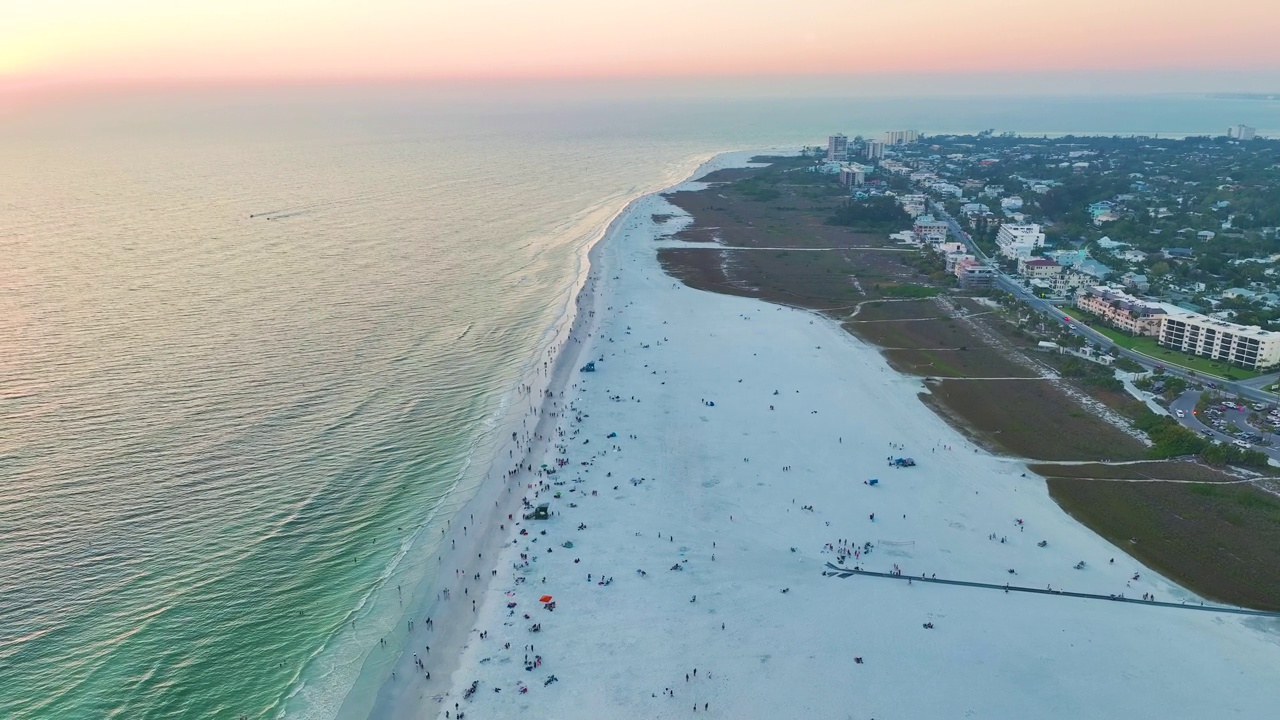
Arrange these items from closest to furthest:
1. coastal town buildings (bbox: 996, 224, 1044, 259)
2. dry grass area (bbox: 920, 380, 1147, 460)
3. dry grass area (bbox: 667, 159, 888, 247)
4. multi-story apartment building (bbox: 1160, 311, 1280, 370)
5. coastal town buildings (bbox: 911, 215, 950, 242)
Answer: dry grass area (bbox: 920, 380, 1147, 460) < multi-story apartment building (bbox: 1160, 311, 1280, 370) < coastal town buildings (bbox: 996, 224, 1044, 259) < coastal town buildings (bbox: 911, 215, 950, 242) < dry grass area (bbox: 667, 159, 888, 247)

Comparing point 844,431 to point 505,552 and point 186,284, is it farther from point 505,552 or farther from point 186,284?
point 186,284

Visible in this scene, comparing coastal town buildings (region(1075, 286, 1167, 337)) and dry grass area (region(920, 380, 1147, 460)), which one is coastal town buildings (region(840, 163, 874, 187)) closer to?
coastal town buildings (region(1075, 286, 1167, 337))

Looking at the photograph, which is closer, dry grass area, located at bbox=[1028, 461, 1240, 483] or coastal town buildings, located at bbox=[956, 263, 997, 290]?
dry grass area, located at bbox=[1028, 461, 1240, 483]

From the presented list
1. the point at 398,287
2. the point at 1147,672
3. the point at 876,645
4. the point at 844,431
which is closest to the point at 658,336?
the point at 844,431

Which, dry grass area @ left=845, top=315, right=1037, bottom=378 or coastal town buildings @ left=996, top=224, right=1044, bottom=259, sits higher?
coastal town buildings @ left=996, top=224, right=1044, bottom=259

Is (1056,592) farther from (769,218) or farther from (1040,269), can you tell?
(769,218)

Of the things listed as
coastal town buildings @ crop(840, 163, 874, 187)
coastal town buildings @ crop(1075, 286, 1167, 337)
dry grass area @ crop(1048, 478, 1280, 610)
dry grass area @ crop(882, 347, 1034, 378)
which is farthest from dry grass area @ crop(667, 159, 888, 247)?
dry grass area @ crop(1048, 478, 1280, 610)

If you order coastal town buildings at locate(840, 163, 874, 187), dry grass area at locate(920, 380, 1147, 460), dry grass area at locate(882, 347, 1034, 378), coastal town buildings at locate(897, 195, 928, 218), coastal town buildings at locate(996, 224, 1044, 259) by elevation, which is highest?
coastal town buildings at locate(840, 163, 874, 187)
